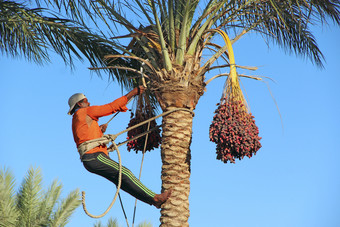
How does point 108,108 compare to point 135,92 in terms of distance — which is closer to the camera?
point 108,108

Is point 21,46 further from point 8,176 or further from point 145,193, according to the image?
point 145,193

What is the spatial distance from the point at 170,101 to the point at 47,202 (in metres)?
5.54

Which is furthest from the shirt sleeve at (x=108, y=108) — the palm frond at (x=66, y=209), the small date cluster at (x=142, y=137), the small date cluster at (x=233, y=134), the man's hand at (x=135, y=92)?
the palm frond at (x=66, y=209)

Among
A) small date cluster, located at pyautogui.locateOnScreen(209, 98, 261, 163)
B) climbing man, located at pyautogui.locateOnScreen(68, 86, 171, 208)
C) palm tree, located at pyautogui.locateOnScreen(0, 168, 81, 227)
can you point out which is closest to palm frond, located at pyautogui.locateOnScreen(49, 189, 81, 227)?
palm tree, located at pyautogui.locateOnScreen(0, 168, 81, 227)

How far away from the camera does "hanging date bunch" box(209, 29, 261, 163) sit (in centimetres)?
724

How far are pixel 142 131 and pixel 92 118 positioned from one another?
45.2 inches

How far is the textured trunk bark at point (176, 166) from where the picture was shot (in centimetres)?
735

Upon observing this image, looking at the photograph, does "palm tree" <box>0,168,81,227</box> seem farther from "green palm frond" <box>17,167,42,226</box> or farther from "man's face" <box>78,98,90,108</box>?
"man's face" <box>78,98,90,108</box>

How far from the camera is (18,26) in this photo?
9.94 metres

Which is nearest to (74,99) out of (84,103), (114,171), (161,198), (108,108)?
(84,103)

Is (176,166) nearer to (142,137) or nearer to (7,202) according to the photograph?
(142,137)

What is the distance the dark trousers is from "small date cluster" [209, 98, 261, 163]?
1.08 metres

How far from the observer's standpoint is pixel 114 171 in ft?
24.3

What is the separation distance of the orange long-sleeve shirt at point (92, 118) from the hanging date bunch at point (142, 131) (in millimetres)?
877
